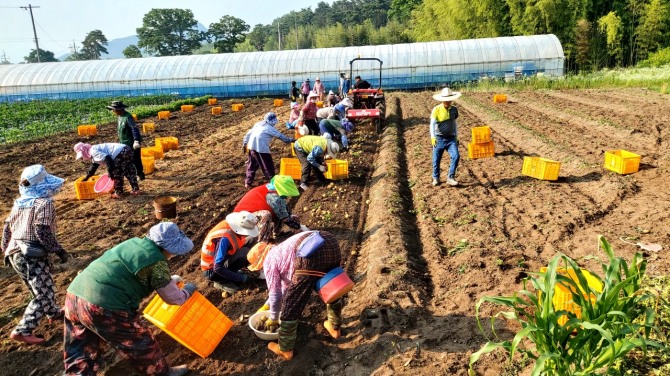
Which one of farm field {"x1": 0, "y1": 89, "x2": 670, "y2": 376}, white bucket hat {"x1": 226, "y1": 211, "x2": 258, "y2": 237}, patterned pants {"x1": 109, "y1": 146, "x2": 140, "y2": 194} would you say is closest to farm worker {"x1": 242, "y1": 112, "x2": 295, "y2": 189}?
farm field {"x1": 0, "y1": 89, "x2": 670, "y2": 376}

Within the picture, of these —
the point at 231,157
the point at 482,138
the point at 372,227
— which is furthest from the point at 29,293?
the point at 482,138

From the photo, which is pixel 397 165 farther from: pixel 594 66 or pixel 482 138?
pixel 594 66

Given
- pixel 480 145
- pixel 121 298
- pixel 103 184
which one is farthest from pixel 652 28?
pixel 121 298

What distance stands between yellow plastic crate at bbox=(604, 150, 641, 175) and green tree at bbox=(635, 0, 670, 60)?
94.6ft

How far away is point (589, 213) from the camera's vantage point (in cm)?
645

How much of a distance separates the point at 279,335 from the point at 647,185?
677cm

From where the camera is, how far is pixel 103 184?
825 centimetres

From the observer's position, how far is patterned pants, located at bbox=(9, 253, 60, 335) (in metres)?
4.29

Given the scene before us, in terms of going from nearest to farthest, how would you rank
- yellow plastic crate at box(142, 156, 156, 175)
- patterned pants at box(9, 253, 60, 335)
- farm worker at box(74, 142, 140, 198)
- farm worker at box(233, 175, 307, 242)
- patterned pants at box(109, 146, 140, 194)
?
patterned pants at box(9, 253, 60, 335), farm worker at box(233, 175, 307, 242), farm worker at box(74, 142, 140, 198), patterned pants at box(109, 146, 140, 194), yellow plastic crate at box(142, 156, 156, 175)

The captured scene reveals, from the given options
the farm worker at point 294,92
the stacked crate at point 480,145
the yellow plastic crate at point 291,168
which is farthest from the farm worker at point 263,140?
the farm worker at point 294,92

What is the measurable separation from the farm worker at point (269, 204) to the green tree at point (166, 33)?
80301mm

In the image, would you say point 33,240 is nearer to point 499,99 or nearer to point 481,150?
point 481,150

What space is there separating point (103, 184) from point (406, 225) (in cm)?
554

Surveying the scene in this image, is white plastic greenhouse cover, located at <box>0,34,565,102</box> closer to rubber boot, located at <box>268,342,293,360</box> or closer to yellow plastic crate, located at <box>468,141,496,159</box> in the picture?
yellow plastic crate, located at <box>468,141,496,159</box>
